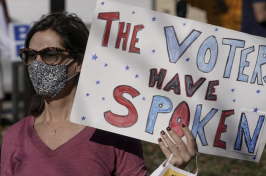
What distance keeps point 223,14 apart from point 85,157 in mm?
3578

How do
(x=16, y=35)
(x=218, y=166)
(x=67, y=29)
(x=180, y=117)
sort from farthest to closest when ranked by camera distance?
1. (x=16, y=35)
2. (x=218, y=166)
3. (x=67, y=29)
4. (x=180, y=117)

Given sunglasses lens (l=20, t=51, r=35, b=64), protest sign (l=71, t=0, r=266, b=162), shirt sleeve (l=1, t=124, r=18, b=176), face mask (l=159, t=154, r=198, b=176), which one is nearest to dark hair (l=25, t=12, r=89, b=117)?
sunglasses lens (l=20, t=51, r=35, b=64)

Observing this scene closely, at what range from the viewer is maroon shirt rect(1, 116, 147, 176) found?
222 centimetres

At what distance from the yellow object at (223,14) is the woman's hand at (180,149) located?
3116 mm

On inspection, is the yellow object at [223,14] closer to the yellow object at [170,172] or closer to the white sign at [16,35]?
the white sign at [16,35]

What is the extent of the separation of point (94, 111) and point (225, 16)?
3.57 metres

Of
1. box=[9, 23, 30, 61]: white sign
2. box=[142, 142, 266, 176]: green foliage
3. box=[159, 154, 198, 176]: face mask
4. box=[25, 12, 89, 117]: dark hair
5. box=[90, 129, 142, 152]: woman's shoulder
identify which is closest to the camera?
box=[159, 154, 198, 176]: face mask

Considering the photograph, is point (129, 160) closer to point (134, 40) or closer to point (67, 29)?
point (134, 40)

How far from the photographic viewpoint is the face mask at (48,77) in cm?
237

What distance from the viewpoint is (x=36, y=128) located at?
2498 mm

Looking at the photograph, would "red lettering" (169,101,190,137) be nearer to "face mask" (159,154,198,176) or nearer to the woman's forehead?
"face mask" (159,154,198,176)

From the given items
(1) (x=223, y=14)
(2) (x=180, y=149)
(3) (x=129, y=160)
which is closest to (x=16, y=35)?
(1) (x=223, y=14)

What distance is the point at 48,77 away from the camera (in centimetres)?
237

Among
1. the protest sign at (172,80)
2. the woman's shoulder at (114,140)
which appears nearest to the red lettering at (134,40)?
the protest sign at (172,80)
